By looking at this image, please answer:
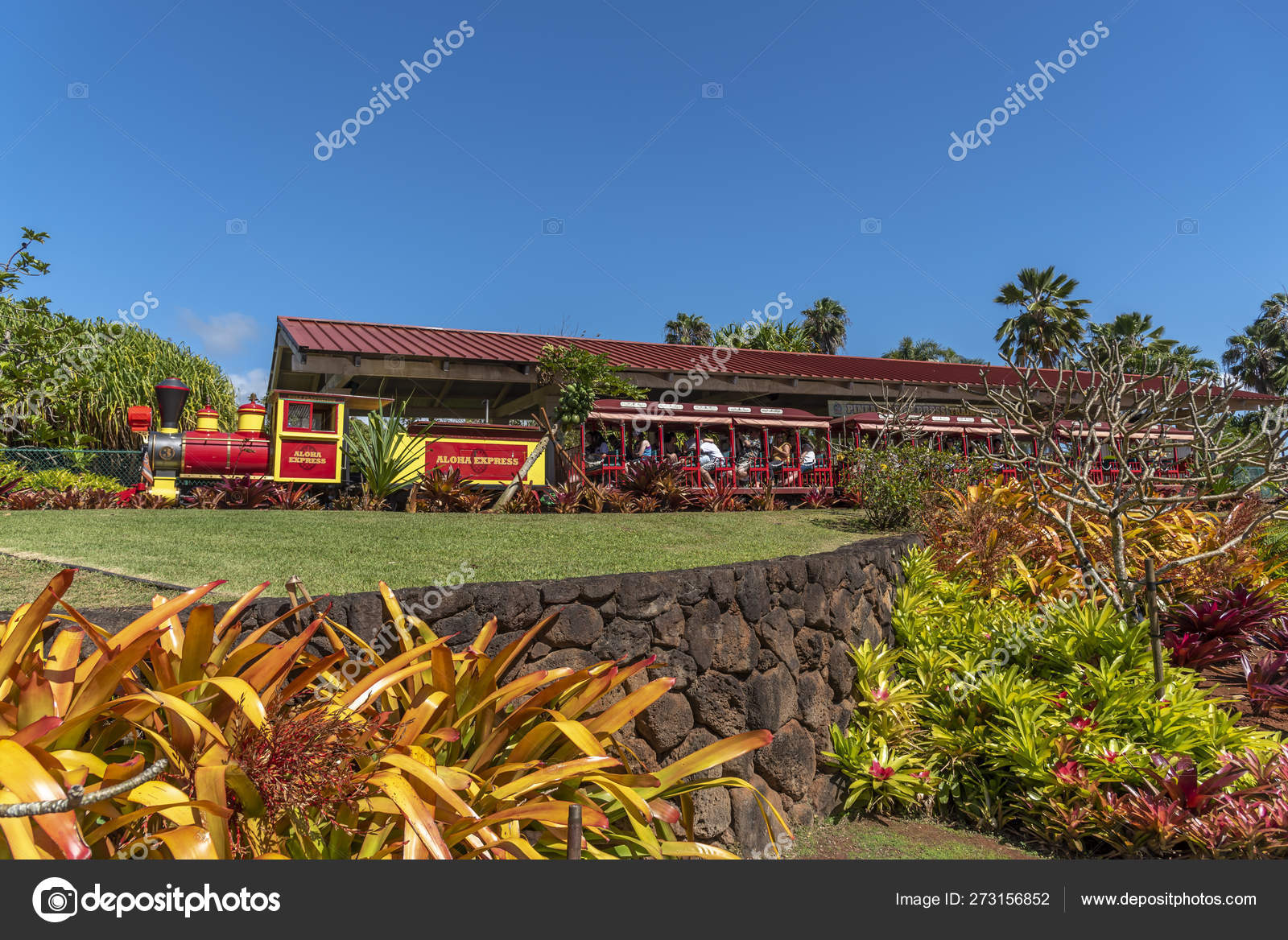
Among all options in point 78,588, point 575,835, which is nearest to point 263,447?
point 78,588

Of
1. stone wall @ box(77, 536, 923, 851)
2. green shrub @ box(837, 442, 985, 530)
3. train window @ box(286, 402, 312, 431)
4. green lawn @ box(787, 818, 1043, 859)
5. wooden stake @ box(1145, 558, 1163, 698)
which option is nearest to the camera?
stone wall @ box(77, 536, 923, 851)

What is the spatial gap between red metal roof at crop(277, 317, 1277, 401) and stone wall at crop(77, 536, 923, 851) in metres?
11.2

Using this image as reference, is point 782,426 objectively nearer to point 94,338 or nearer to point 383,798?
point 94,338

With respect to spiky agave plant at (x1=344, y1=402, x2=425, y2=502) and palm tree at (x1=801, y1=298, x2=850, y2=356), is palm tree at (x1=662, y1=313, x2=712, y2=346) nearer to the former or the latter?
palm tree at (x1=801, y1=298, x2=850, y2=356)

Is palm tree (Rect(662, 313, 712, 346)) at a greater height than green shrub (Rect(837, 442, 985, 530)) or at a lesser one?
greater

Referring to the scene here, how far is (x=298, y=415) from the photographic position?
1288 cm

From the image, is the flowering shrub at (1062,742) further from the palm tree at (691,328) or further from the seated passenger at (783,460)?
the palm tree at (691,328)

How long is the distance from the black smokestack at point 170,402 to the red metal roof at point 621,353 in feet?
7.95

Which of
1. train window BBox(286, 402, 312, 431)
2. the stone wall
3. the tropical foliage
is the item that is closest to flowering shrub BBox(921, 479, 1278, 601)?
the stone wall

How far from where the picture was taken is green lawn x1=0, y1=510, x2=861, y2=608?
5.88m

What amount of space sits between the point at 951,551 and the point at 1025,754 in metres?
4.17

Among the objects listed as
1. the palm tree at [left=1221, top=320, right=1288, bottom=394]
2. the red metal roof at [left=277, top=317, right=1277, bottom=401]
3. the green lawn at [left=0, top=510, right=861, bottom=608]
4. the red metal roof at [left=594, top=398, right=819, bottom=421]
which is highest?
the palm tree at [left=1221, top=320, right=1288, bottom=394]

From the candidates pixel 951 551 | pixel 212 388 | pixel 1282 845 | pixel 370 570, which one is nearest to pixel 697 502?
pixel 951 551

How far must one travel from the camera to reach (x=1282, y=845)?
12.5 ft
